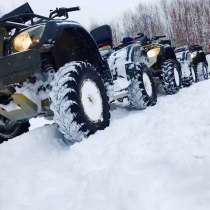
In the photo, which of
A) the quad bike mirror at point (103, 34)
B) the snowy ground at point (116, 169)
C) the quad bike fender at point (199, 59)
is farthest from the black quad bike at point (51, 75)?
the quad bike fender at point (199, 59)

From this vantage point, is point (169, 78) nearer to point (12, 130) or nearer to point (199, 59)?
point (12, 130)

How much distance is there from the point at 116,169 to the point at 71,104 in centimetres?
127

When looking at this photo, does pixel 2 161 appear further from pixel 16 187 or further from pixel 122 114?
pixel 122 114

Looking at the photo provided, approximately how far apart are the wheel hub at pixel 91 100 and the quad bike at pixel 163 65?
12.5 feet

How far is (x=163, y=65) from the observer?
29.1ft

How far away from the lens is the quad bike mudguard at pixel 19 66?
14.0 ft

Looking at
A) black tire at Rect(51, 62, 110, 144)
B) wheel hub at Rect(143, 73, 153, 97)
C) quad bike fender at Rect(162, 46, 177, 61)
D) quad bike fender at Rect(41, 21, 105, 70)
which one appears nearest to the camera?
black tire at Rect(51, 62, 110, 144)

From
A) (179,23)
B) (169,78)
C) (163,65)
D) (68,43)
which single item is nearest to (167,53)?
(163,65)

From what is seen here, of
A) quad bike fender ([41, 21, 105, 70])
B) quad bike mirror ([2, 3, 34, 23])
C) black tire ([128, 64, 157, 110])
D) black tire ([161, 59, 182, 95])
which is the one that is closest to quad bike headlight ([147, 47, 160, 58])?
black tire ([161, 59, 182, 95])

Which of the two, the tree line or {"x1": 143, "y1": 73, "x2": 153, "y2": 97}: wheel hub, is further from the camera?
the tree line

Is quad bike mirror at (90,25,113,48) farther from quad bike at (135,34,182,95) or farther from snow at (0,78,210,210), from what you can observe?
snow at (0,78,210,210)

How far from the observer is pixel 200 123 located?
4.02 meters

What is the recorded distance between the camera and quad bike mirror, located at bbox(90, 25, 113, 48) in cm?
640

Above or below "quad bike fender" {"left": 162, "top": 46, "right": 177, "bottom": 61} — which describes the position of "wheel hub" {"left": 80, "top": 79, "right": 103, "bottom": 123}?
above
